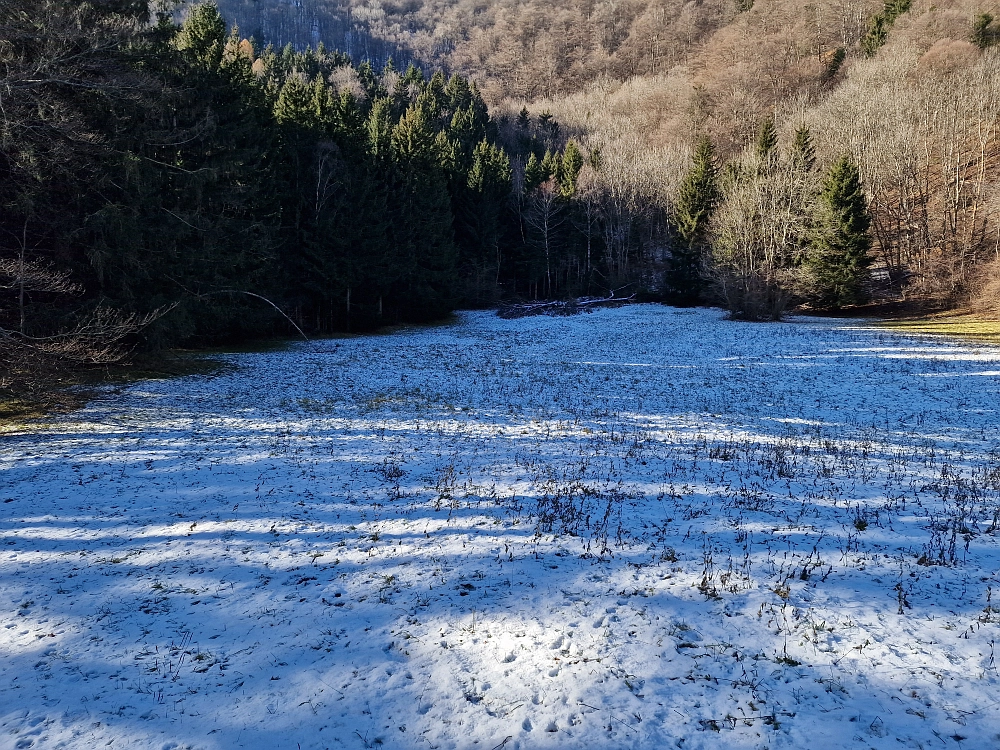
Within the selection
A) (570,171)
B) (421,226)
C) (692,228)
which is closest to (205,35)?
(421,226)

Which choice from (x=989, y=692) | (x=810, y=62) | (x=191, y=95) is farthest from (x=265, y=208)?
(x=810, y=62)

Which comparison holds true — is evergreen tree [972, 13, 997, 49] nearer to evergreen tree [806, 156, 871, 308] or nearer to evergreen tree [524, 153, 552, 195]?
evergreen tree [806, 156, 871, 308]

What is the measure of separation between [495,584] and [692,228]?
49.9 metres

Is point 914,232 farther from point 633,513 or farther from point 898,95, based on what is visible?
point 633,513

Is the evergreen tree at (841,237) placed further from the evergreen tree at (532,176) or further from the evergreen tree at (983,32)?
the evergreen tree at (983,32)

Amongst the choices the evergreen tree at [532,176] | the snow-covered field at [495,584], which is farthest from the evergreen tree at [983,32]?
the snow-covered field at [495,584]

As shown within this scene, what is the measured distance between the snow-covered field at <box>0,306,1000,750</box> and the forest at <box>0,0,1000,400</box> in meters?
6.08

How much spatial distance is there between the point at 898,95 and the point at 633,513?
182 ft

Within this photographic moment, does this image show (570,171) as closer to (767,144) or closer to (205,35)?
(767,144)

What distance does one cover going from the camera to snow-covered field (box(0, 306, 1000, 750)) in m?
3.69

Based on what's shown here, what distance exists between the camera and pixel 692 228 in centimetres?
4909

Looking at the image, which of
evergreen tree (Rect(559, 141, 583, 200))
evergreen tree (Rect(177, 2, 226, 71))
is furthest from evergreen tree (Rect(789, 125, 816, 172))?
evergreen tree (Rect(177, 2, 226, 71))

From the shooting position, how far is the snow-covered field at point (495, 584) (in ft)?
12.1

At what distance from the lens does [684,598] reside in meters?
4.97
